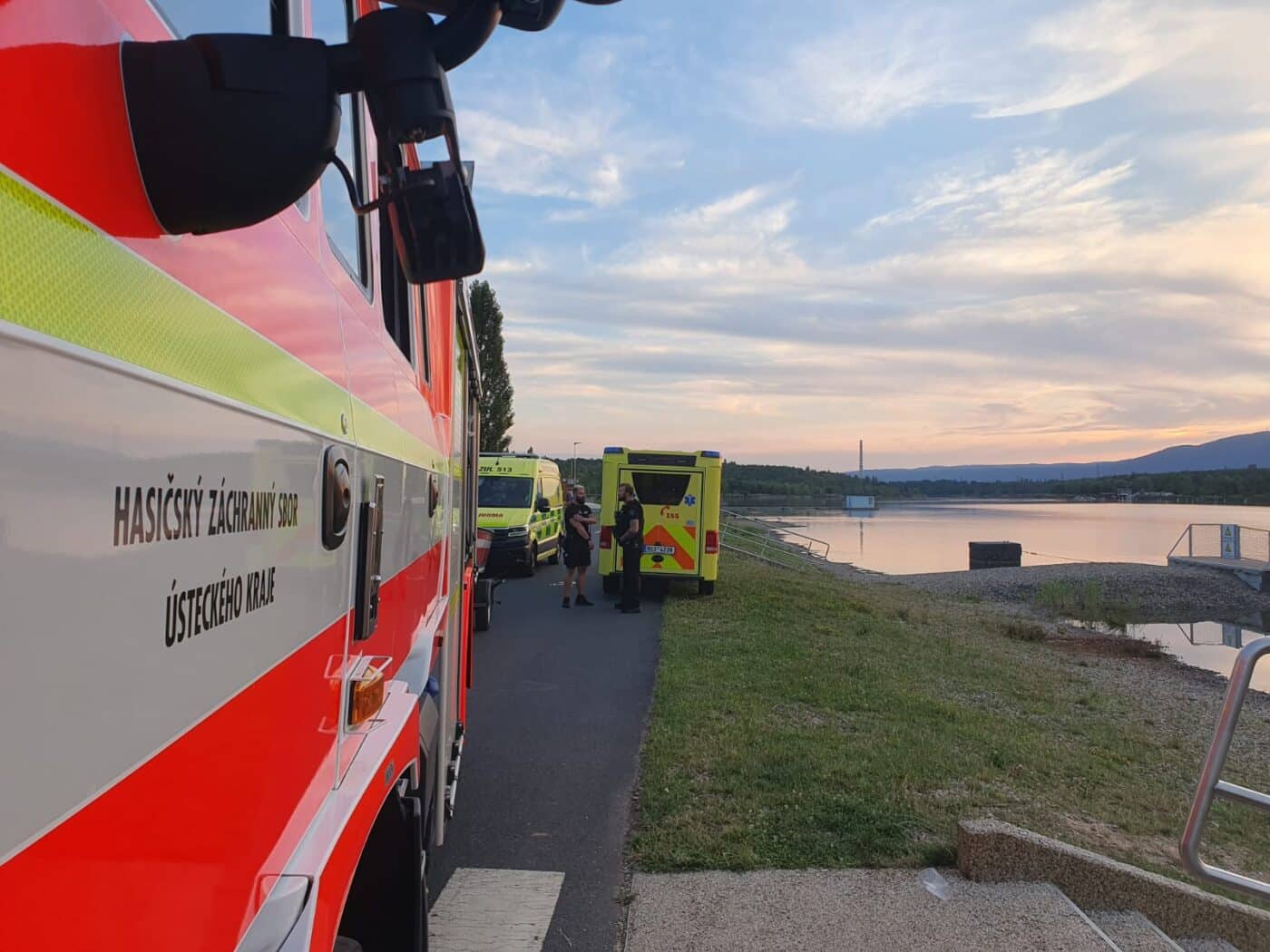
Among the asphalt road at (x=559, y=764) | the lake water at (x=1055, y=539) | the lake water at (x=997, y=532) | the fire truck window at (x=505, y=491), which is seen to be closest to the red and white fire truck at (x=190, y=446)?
the asphalt road at (x=559, y=764)

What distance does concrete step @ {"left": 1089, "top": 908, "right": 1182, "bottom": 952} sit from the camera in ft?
13.7

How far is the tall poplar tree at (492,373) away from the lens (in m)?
43.9

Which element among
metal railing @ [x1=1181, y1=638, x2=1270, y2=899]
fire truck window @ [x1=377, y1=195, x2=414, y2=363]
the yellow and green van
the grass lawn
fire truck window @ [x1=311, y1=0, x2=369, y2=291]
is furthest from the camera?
the yellow and green van

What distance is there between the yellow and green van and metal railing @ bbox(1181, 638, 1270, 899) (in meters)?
15.2

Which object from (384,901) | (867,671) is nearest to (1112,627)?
(867,671)

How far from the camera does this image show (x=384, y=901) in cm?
256

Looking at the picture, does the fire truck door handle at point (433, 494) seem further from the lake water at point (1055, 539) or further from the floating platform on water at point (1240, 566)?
the floating platform on water at point (1240, 566)

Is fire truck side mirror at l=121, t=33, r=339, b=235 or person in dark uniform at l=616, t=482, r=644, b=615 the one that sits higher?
fire truck side mirror at l=121, t=33, r=339, b=235

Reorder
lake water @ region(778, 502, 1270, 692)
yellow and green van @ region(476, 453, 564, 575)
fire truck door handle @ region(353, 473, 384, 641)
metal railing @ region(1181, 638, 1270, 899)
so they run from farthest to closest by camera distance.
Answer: lake water @ region(778, 502, 1270, 692)
yellow and green van @ region(476, 453, 564, 575)
metal railing @ region(1181, 638, 1270, 899)
fire truck door handle @ region(353, 473, 384, 641)

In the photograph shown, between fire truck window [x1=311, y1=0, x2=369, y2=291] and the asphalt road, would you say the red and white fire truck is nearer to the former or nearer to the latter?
fire truck window [x1=311, y1=0, x2=369, y2=291]

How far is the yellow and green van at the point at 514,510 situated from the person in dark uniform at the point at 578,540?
10.7ft

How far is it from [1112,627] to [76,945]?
2352 centimetres

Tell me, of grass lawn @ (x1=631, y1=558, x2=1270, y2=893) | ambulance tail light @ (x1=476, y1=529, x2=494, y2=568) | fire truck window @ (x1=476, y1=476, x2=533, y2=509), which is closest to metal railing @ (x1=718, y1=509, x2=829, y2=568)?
fire truck window @ (x1=476, y1=476, x2=533, y2=509)

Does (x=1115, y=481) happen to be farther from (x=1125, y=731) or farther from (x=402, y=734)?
(x=402, y=734)
